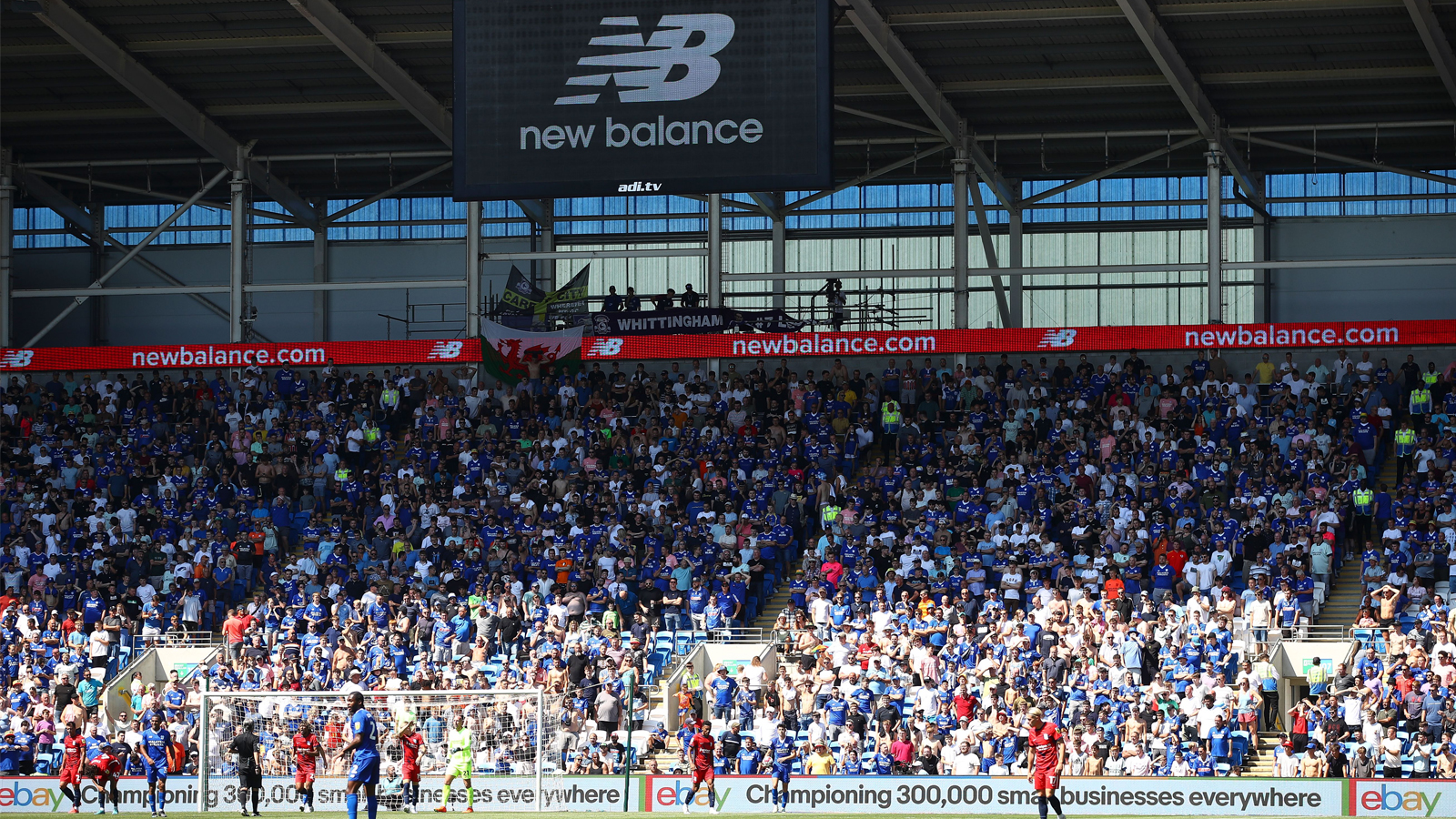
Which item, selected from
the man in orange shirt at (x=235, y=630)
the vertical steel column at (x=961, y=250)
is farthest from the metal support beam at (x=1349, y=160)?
the man in orange shirt at (x=235, y=630)

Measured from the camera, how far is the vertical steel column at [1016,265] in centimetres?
4134

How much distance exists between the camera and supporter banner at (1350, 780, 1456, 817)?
2148 centimetres

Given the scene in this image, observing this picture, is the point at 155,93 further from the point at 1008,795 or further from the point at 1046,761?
the point at 1046,761

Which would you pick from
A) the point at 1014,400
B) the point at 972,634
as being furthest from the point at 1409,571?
the point at 1014,400

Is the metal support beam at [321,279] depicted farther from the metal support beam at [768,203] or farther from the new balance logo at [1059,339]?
the new balance logo at [1059,339]

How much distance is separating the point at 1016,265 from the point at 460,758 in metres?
23.6

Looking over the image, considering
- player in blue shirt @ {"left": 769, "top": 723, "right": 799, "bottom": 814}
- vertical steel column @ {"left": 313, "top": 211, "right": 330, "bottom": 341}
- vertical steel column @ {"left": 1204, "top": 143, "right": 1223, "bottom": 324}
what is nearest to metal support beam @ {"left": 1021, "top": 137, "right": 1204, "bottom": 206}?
vertical steel column @ {"left": 1204, "top": 143, "right": 1223, "bottom": 324}

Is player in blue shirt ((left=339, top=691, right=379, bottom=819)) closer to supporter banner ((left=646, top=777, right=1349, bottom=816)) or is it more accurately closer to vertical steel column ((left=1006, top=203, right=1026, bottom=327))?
supporter banner ((left=646, top=777, right=1349, bottom=816))

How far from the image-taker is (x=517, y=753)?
23.1m

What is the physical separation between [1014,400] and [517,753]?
15.1 metres

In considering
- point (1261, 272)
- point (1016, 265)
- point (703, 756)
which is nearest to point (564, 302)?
point (1016, 265)

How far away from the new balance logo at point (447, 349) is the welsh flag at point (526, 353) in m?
0.91

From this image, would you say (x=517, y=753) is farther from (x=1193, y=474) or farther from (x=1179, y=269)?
(x=1179, y=269)

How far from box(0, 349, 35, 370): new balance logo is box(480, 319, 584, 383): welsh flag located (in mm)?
10049
